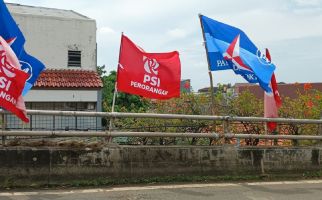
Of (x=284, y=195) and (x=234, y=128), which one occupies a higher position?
(x=234, y=128)

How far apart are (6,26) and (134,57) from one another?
2.68 m

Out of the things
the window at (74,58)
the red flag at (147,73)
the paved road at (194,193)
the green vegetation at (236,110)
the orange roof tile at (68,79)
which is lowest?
the paved road at (194,193)

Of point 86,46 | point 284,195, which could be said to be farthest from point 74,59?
point 284,195

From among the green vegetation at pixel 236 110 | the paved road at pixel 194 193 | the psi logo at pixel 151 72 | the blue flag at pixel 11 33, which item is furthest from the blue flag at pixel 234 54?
the blue flag at pixel 11 33

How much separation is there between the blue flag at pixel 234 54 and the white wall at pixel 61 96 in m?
14.6

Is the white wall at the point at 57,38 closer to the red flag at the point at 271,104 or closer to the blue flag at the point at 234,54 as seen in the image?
the blue flag at the point at 234,54

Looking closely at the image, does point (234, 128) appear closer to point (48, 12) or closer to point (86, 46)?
point (86, 46)

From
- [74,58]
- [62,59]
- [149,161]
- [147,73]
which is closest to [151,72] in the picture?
[147,73]

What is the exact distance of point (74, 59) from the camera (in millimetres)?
24438

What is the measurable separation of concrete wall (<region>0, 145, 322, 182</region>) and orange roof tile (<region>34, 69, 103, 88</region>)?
597 inches

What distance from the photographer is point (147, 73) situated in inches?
372

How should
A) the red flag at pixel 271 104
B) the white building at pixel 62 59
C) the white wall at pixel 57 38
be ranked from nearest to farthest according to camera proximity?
the red flag at pixel 271 104 < the white building at pixel 62 59 < the white wall at pixel 57 38

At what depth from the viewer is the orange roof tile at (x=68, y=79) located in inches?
897

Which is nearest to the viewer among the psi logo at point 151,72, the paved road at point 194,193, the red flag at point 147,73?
the paved road at point 194,193
